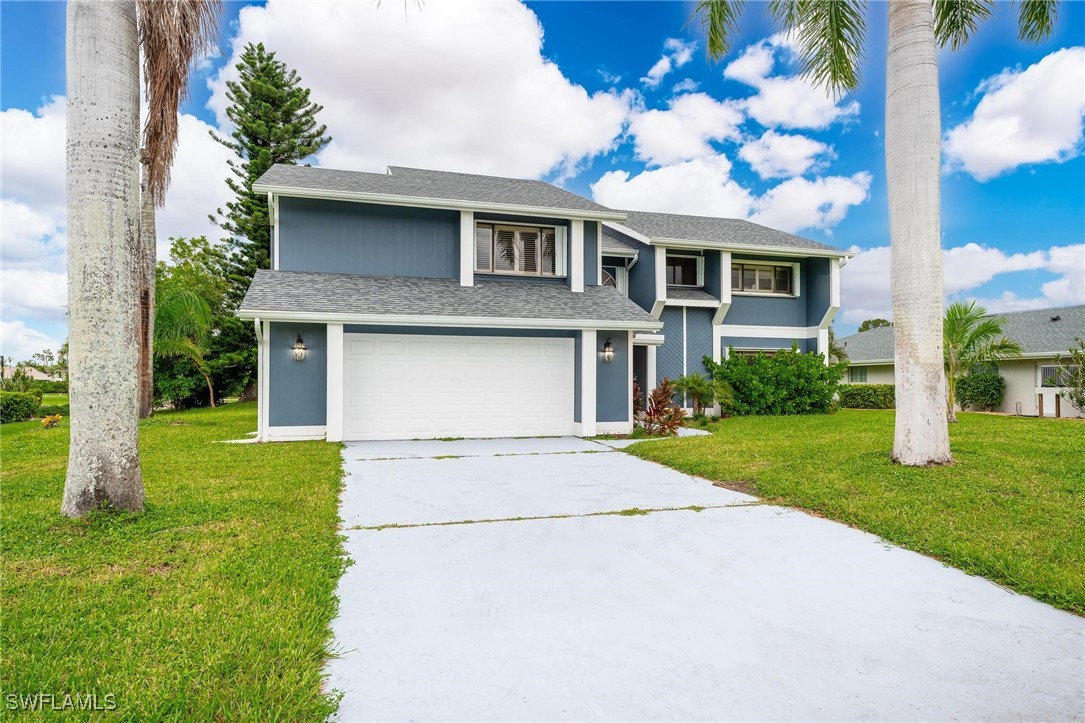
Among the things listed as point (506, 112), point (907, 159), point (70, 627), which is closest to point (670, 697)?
point (70, 627)


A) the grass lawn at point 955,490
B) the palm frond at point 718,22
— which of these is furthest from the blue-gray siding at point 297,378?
the palm frond at point 718,22

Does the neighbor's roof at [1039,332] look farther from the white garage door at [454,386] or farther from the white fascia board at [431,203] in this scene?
the white garage door at [454,386]

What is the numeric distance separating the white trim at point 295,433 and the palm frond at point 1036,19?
1393 centimetres

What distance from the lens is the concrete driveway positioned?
89.4 inches

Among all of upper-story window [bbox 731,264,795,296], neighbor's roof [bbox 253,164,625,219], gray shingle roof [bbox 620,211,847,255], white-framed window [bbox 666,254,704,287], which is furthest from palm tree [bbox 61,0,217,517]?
upper-story window [bbox 731,264,795,296]

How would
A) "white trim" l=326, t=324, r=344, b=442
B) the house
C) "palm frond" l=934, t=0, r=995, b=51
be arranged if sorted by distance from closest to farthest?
"palm frond" l=934, t=0, r=995, b=51, "white trim" l=326, t=324, r=344, b=442, the house

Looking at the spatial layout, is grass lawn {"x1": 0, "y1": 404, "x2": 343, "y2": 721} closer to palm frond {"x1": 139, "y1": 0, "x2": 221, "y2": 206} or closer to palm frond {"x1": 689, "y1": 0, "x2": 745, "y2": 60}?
palm frond {"x1": 139, "y1": 0, "x2": 221, "y2": 206}

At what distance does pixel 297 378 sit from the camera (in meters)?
10.4

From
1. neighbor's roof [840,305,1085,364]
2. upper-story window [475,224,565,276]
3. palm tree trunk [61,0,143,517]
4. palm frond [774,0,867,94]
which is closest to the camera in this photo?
palm tree trunk [61,0,143,517]

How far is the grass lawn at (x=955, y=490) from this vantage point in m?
3.80

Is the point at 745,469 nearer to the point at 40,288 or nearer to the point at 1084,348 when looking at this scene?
the point at 40,288

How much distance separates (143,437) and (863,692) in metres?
12.7

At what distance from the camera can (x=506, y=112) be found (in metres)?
16.4

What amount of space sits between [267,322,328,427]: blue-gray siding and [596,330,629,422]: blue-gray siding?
559cm
